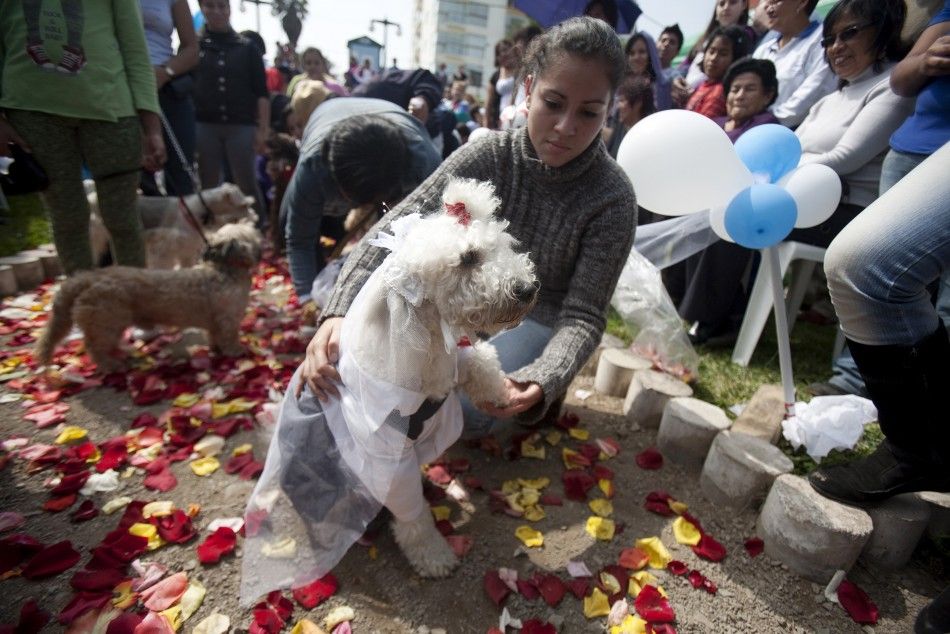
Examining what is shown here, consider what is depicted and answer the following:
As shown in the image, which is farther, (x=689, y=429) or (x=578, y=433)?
(x=578, y=433)

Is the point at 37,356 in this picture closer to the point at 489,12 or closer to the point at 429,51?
the point at 489,12

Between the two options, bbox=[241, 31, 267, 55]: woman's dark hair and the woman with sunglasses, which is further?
bbox=[241, 31, 267, 55]: woman's dark hair

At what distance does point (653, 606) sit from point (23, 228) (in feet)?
18.8

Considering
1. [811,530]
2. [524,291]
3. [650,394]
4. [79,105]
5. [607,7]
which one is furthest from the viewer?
[607,7]

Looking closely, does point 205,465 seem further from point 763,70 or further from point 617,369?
point 763,70

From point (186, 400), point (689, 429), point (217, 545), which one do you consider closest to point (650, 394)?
point (689, 429)

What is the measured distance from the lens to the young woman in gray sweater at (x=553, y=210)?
1.57m

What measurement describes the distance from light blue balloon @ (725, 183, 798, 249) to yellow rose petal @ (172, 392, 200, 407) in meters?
2.88

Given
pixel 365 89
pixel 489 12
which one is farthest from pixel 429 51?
pixel 365 89

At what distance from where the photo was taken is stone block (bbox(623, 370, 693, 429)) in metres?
2.42

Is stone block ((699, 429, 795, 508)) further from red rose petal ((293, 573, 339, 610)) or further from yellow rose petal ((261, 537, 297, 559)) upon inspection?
yellow rose petal ((261, 537, 297, 559))

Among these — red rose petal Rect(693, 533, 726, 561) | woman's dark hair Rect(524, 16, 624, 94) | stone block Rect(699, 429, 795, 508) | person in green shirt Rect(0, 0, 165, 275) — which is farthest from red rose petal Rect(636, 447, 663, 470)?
person in green shirt Rect(0, 0, 165, 275)

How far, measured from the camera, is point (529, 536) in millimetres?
1850

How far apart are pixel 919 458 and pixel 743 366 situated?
4.28 feet
